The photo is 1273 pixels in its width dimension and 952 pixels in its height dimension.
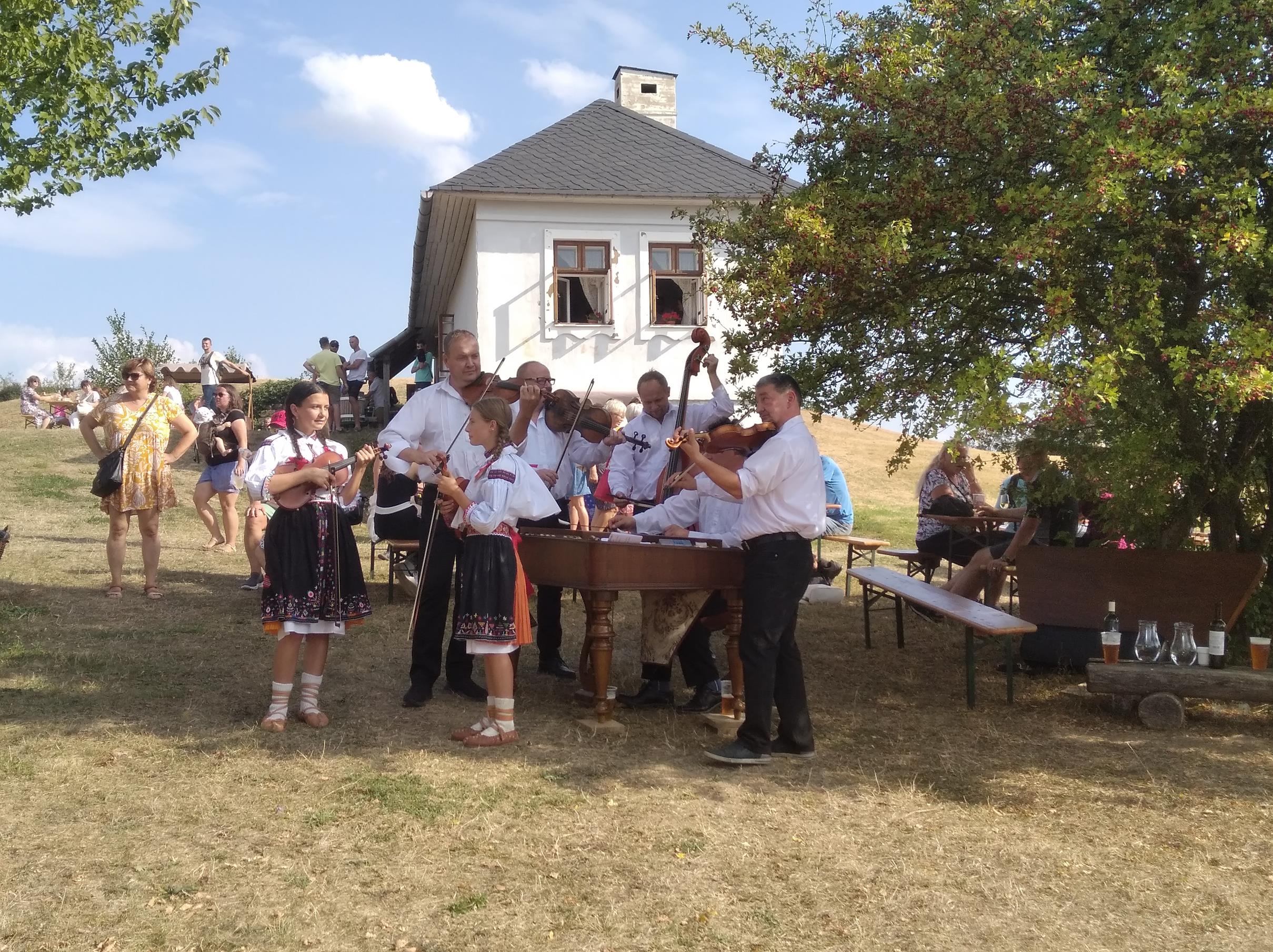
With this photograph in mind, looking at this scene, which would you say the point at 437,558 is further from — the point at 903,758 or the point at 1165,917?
the point at 1165,917

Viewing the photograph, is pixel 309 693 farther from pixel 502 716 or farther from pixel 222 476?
pixel 222 476

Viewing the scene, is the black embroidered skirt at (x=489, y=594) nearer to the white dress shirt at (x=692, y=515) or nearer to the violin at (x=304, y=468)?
the violin at (x=304, y=468)

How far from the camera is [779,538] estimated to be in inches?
216

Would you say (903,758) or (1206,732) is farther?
(1206,732)

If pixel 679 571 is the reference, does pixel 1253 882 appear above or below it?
below

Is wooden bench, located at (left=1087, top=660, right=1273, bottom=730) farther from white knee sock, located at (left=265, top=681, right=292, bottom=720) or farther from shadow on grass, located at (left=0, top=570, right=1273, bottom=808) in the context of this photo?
white knee sock, located at (left=265, top=681, right=292, bottom=720)

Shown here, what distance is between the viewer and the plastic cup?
21.9 ft

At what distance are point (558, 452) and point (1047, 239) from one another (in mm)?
3295

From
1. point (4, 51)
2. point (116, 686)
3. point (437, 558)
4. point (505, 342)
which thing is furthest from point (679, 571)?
point (505, 342)

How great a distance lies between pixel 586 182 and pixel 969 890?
1613 cm

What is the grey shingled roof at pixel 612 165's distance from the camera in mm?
18734

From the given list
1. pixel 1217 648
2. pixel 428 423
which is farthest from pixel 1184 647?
pixel 428 423

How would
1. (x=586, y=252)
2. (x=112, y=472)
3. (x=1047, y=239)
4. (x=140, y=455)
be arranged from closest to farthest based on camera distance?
(x=1047, y=239)
(x=112, y=472)
(x=140, y=455)
(x=586, y=252)

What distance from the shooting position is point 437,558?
21.2 ft
